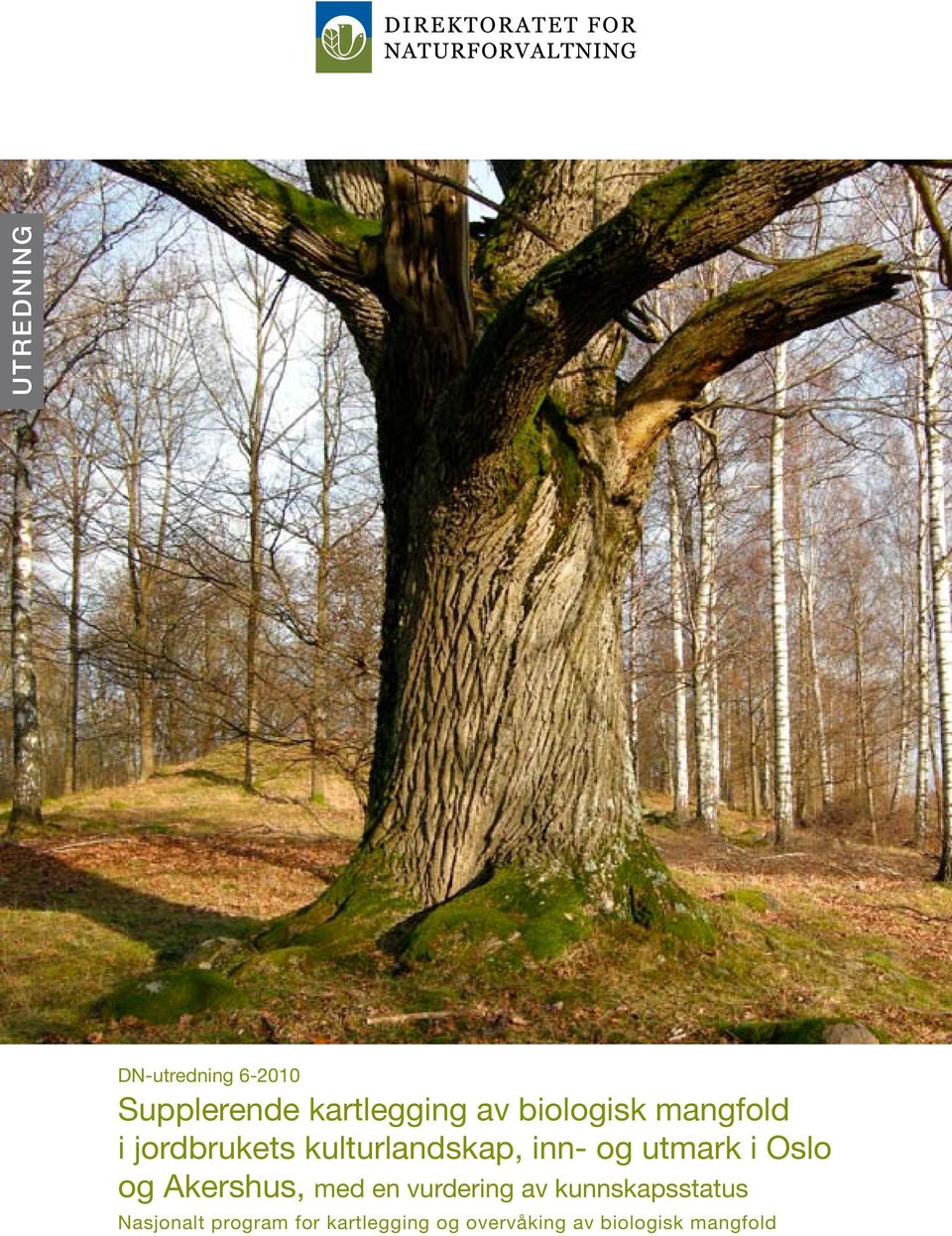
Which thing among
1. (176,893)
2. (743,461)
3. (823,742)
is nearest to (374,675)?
(176,893)

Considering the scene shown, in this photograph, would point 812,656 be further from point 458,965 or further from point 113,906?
point 458,965

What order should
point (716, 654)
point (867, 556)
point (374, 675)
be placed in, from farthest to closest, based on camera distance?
point (867, 556)
point (716, 654)
point (374, 675)

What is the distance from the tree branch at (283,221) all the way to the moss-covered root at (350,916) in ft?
10.6

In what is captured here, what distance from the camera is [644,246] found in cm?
374

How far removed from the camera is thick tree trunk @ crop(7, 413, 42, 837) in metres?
12.9

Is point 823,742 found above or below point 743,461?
below

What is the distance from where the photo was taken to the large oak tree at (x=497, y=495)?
15.3ft

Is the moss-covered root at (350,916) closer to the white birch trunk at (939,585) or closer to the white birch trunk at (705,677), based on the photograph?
the white birch trunk at (939,585)

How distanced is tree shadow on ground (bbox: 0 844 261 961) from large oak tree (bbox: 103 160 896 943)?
83.2 inches

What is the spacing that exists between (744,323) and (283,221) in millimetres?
2482

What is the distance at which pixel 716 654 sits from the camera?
18.7 metres
